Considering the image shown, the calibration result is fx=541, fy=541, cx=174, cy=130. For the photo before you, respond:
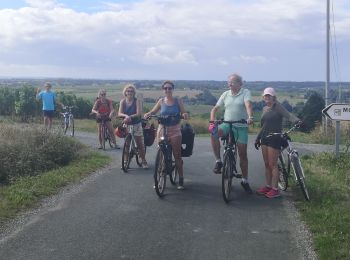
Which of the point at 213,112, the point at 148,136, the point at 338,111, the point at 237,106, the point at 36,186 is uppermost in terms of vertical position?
the point at 237,106

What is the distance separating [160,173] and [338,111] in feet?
16.2

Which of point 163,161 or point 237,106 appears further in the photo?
point 163,161

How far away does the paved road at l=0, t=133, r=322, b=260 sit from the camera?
606cm

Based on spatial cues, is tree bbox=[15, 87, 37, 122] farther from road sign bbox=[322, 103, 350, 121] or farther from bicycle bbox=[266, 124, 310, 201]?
bicycle bbox=[266, 124, 310, 201]

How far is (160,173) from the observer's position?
8.94 m

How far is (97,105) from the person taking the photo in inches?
618

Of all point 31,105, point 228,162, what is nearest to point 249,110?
point 228,162

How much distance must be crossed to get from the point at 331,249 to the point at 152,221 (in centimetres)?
240

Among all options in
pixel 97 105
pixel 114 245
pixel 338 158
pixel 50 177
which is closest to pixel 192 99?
pixel 97 105

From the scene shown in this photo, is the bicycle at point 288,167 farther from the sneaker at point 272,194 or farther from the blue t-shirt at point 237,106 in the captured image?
the blue t-shirt at point 237,106

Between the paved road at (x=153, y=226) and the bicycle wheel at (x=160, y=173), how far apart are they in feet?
0.51

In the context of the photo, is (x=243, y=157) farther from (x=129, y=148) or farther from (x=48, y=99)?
(x=48, y=99)

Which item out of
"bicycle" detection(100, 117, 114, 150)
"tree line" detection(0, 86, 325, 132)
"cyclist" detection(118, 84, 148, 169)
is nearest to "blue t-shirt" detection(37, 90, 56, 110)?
"bicycle" detection(100, 117, 114, 150)

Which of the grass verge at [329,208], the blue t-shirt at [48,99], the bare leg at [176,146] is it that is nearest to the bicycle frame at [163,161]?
the bare leg at [176,146]
